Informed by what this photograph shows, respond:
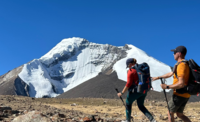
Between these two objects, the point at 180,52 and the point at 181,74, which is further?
the point at 180,52

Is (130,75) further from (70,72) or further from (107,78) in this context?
(70,72)

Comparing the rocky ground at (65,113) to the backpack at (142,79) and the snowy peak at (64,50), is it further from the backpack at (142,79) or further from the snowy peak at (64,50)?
the snowy peak at (64,50)

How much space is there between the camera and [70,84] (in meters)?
91.1

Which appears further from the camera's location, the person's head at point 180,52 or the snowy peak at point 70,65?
the snowy peak at point 70,65

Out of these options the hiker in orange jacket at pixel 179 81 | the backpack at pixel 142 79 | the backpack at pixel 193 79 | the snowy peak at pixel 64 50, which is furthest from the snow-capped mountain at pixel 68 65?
the backpack at pixel 193 79

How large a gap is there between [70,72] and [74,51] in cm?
1479

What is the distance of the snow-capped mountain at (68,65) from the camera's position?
252 ft

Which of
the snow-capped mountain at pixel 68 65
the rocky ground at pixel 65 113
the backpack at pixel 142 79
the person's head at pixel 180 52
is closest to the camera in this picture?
the person's head at pixel 180 52

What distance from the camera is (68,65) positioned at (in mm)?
98438

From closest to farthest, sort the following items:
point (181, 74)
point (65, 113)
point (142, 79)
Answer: point (181, 74) < point (142, 79) < point (65, 113)

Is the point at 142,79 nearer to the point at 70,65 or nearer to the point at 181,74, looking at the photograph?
the point at 181,74

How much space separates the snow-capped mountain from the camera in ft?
252

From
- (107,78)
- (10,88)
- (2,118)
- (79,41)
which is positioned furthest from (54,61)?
(2,118)

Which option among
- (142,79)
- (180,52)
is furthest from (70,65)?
(180,52)
